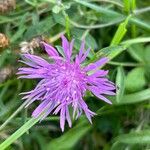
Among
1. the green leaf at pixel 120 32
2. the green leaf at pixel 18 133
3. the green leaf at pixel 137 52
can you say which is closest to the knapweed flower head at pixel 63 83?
the green leaf at pixel 18 133

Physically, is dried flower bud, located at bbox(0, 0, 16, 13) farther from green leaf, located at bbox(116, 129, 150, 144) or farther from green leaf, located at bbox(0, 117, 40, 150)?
green leaf, located at bbox(116, 129, 150, 144)

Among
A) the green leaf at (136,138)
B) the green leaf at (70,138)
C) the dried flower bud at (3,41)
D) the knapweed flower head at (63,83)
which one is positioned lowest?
the green leaf at (136,138)

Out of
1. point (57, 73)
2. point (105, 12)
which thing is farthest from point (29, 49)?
point (105, 12)

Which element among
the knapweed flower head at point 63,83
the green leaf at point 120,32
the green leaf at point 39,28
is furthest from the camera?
the green leaf at point 39,28

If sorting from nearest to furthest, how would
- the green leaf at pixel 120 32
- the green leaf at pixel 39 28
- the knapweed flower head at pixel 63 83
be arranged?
the knapweed flower head at pixel 63 83 < the green leaf at pixel 120 32 < the green leaf at pixel 39 28

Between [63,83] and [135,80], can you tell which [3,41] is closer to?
[63,83]

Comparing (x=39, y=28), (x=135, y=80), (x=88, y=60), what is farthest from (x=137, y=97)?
(x=39, y=28)

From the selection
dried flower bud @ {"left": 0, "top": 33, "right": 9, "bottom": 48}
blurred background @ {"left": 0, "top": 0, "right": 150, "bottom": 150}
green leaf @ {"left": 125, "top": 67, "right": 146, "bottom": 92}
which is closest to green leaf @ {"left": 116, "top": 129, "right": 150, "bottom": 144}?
blurred background @ {"left": 0, "top": 0, "right": 150, "bottom": 150}

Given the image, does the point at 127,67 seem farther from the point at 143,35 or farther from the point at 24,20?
the point at 24,20

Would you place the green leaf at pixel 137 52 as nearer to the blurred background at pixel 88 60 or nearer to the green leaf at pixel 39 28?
the blurred background at pixel 88 60
